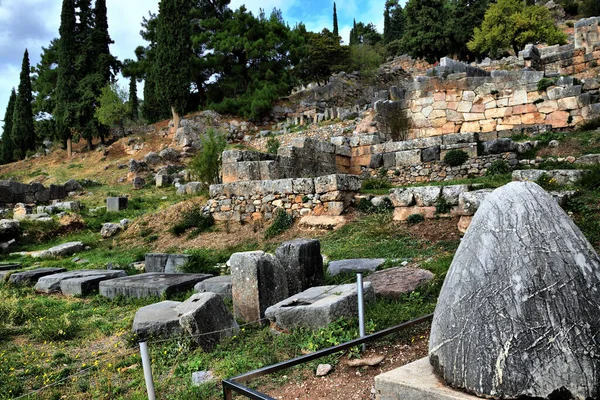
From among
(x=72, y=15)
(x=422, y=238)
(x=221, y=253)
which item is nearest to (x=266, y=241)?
(x=221, y=253)

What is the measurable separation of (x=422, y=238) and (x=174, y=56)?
2660 cm

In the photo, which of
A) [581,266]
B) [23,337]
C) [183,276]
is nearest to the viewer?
[581,266]

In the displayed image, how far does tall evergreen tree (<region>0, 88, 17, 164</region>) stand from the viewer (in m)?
41.6

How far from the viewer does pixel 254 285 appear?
514 cm

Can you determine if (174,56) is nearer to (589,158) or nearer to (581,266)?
(589,158)

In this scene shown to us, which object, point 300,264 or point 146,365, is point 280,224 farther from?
point 146,365

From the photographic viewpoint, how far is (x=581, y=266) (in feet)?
5.83

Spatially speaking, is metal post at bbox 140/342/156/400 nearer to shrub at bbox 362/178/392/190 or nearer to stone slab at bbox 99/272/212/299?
stone slab at bbox 99/272/212/299

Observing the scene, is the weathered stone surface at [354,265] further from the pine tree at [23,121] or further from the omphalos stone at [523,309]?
the pine tree at [23,121]

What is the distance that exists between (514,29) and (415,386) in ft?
98.5

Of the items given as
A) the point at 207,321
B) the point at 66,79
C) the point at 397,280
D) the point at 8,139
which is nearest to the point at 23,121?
the point at 8,139

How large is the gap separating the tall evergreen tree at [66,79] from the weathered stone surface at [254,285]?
105ft

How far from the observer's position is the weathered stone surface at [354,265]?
20.5 feet

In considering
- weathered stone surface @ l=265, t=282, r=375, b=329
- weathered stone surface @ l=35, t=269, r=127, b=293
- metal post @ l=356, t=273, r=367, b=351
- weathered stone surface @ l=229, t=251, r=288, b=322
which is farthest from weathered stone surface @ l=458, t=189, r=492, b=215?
weathered stone surface @ l=35, t=269, r=127, b=293
